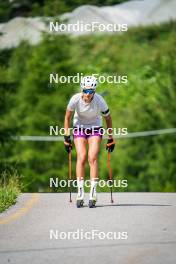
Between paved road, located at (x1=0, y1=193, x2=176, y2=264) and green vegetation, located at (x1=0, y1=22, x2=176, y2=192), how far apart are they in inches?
1617

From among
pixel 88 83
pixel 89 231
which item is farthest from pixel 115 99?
pixel 89 231

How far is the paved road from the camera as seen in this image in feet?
33.3

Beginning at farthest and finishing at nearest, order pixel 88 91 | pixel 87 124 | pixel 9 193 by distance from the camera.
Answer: pixel 9 193, pixel 87 124, pixel 88 91

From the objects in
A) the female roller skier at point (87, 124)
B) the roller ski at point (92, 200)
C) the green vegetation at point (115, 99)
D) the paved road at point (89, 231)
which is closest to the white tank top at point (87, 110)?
the female roller skier at point (87, 124)

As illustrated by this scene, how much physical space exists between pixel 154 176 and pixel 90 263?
203 feet

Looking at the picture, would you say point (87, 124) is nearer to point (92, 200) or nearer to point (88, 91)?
point (88, 91)

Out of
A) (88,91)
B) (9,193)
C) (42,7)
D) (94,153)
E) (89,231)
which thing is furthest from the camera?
(42,7)

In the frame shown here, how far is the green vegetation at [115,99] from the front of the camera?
73.5 meters

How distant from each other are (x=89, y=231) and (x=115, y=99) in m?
84.2

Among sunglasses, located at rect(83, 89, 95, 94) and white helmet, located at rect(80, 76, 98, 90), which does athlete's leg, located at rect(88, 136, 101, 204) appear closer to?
sunglasses, located at rect(83, 89, 95, 94)

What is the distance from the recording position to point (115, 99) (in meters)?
96.1

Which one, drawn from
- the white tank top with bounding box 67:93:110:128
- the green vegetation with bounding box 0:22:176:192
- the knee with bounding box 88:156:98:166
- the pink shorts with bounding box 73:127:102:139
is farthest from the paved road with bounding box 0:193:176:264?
the green vegetation with bounding box 0:22:176:192

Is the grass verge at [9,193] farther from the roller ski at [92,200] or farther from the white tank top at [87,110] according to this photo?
the white tank top at [87,110]

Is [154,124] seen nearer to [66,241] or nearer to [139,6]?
[139,6]
